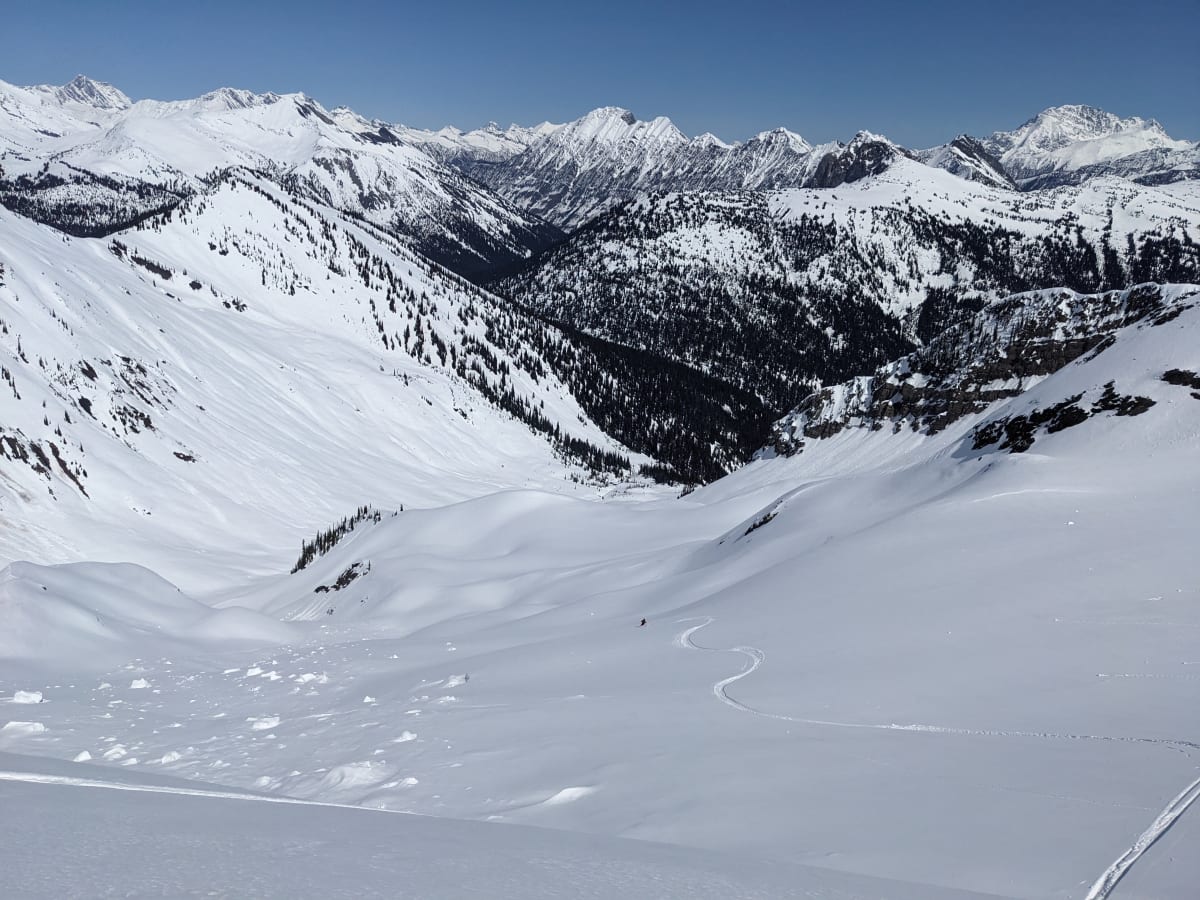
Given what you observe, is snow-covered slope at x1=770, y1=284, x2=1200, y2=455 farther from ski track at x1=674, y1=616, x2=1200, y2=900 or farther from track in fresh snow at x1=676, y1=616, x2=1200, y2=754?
track in fresh snow at x1=676, y1=616, x2=1200, y2=754

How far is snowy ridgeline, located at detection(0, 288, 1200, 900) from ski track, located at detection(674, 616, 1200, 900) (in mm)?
47

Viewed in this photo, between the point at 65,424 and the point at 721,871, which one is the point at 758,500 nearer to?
the point at 721,871

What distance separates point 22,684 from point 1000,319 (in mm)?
86478

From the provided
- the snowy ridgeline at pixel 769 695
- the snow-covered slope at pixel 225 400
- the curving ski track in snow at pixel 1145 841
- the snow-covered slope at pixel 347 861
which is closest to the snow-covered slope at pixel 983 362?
the snowy ridgeline at pixel 769 695

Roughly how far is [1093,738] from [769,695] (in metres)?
5.17

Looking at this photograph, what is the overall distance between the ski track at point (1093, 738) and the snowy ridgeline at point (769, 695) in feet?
0.15

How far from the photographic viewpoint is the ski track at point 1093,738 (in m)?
6.80

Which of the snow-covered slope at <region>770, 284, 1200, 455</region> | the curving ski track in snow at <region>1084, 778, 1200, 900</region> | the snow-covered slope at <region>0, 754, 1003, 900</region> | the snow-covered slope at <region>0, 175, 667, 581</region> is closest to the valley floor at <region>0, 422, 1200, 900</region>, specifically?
the curving ski track in snow at <region>1084, 778, 1200, 900</region>

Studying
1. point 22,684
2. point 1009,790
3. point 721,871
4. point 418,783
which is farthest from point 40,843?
point 22,684

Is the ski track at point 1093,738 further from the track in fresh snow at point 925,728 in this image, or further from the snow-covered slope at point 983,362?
the snow-covered slope at point 983,362

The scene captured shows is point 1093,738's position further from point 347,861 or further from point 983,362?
point 983,362

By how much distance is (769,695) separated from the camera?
45.5 ft

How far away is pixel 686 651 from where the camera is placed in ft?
60.7

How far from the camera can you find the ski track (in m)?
6.80
